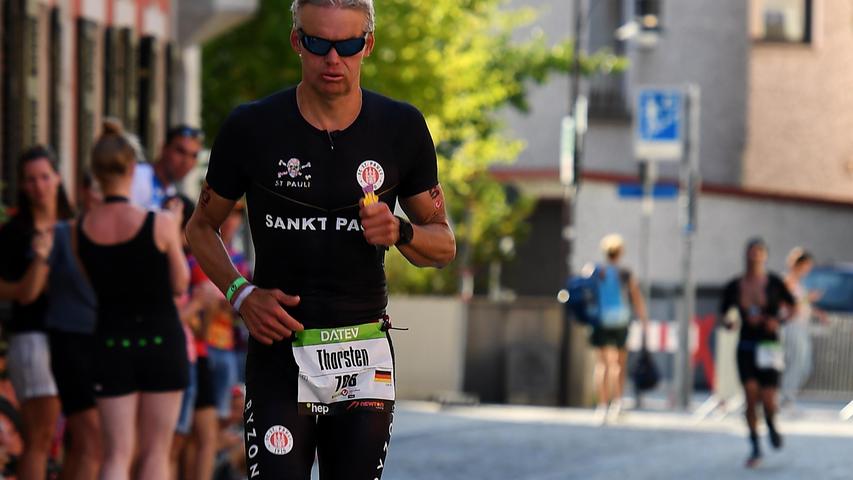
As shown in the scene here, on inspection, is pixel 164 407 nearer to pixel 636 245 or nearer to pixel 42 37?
pixel 42 37

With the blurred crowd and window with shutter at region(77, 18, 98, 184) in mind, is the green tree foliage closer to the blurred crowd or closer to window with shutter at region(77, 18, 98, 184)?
window with shutter at region(77, 18, 98, 184)

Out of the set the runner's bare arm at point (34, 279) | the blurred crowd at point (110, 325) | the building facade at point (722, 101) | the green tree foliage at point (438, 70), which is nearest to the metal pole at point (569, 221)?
the green tree foliage at point (438, 70)

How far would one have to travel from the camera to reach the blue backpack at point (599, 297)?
22.0 meters

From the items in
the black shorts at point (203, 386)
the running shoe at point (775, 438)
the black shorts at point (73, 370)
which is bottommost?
the running shoe at point (775, 438)

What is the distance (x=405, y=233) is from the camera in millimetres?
5938

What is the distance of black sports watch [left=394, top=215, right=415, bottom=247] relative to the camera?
19.4 ft

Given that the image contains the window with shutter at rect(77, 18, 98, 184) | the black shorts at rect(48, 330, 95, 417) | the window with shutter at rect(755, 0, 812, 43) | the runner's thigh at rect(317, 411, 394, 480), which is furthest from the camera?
the window with shutter at rect(755, 0, 812, 43)

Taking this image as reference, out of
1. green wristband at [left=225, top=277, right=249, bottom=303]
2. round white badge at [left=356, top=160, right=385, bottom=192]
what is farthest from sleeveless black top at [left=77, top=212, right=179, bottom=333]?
round white badge at [left=356, top=160, right=385, bottom=192]

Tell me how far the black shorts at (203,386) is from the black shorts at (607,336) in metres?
10.7

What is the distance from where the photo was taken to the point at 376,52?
26.4m

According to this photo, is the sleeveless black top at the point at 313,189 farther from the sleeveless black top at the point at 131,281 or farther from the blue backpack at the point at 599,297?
the blue backpack at the point at 599,297

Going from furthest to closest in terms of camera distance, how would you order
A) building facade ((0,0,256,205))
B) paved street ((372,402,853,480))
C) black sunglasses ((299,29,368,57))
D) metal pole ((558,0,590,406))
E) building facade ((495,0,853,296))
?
building facade ((495,0,853,296)), metal pole ((558,0,590,406)), building facade ((0,0,256,205)), paved street ((372,402,853,480)), black sunglasses ((299,29,368,57))

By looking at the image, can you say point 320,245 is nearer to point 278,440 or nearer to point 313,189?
point 313,189

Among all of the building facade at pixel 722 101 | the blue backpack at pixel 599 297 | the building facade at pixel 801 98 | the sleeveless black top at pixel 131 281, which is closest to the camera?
the sleeveless black top at pixel 131 281
